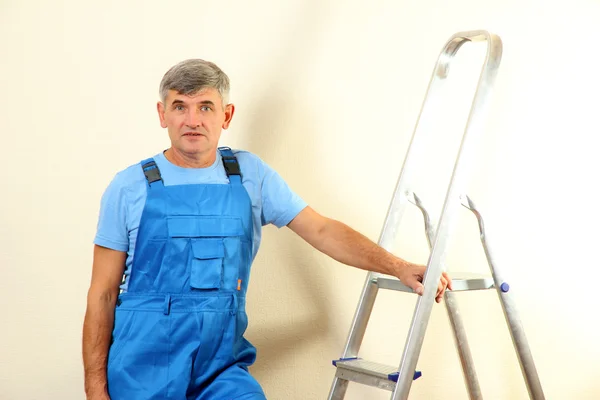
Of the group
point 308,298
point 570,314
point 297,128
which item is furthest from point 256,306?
point 570,314

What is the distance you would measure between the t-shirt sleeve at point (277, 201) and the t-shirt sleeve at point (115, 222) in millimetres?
436

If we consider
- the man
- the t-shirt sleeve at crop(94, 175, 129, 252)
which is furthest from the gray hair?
the t-shirt sleeve at crop(94, 175, 129, 252)

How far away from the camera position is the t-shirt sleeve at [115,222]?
91.4 inches

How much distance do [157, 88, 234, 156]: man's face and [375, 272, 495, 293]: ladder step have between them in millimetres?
678

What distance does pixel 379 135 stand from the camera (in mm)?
2812

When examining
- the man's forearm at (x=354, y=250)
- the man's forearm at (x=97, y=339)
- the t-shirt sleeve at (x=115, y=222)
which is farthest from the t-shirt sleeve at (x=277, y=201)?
the man's forearm at (x=97, y=339)

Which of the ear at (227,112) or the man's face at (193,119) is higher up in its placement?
the ear at (227,112)

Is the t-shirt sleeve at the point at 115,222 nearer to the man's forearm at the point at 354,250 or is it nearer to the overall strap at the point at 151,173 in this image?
the overall strap at the point at 151,173

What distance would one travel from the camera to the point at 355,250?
7.89 ft

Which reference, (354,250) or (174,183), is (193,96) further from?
(354,250)

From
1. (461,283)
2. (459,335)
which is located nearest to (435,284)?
(461,283)

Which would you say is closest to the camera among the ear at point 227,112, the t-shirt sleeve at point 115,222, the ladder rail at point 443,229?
the ladder rail at point 443,229

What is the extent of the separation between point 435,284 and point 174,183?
0.83m

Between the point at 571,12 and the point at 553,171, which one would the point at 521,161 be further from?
the point at 571,12
